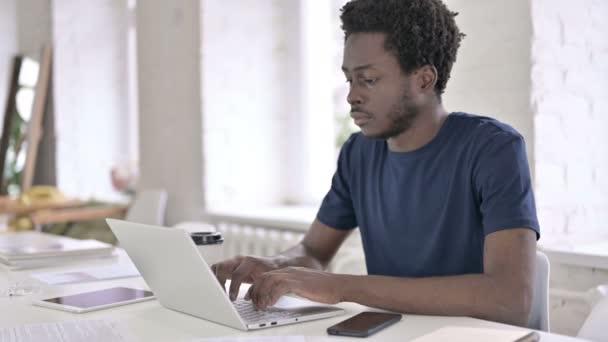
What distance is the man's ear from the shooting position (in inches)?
61.0

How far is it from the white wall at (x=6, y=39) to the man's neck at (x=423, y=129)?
4.38 metres

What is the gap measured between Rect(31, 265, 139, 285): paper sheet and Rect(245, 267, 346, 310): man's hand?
0.49 m

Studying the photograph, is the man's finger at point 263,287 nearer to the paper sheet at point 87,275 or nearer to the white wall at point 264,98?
the paper sheet at point 87,275

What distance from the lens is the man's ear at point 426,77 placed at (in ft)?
5.08

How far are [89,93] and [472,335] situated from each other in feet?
13.5

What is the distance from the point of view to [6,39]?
5.28m

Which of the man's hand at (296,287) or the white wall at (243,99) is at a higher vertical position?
the white wall at (243,99)

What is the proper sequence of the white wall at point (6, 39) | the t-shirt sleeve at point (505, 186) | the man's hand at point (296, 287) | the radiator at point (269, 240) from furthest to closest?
1. the white wall at point (6, 39)
2. the radiator at point (269, 240)
3. the t-shirt sleeve at point (505, 186)
4. the man's hand at point (296, 287)

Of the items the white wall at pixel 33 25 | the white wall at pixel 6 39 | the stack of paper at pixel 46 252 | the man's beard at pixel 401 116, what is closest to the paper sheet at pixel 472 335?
the man's beard at pixel 401 116

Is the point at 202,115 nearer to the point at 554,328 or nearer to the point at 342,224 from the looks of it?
the point at 342,224

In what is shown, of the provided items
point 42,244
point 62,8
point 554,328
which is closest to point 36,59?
point 62,8

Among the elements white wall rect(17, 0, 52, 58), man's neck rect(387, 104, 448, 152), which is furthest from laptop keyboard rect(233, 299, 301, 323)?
white wall rect(17, 0, 52, 58)

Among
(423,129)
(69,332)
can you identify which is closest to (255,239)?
(423,129)

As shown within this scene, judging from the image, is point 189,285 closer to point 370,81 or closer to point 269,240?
point 370,81
